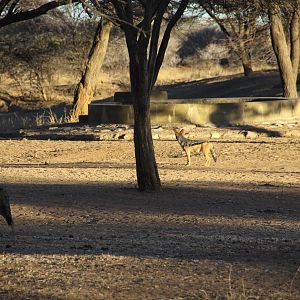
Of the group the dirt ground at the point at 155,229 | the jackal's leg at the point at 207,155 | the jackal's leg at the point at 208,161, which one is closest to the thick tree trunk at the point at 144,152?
the dirt ground at the point at 155,229

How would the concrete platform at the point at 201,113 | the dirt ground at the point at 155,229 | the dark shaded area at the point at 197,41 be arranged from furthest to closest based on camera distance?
the dark shaded area at the point at 197,41
the concrete platform at the point at 201,113
the dirt ground at the point at 155,229

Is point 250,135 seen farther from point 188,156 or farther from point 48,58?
point 48,58

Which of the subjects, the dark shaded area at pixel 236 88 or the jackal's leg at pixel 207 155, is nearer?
the jackal's leg at pixel 207 155

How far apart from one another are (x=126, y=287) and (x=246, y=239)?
3349 millimetres

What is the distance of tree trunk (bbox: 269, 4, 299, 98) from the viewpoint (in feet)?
105

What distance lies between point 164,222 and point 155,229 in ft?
2.61

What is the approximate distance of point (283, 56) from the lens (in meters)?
32.8

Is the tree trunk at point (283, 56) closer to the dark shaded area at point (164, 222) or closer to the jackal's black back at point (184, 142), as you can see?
the jackal's black back at point (184, 142)

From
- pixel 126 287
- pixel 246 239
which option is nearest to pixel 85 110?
pixel 246 239

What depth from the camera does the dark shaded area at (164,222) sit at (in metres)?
9.98

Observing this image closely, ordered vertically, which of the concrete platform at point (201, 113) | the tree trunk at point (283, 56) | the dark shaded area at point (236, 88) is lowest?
the concrete platform at point (201, 113)

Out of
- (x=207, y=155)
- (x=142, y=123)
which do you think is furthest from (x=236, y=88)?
(x=142, y=123)

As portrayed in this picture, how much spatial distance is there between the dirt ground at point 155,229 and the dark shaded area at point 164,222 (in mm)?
16

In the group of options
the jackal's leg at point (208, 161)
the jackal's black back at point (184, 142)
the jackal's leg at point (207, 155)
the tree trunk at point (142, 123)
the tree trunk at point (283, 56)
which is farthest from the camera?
the tree trunk at point (283, 56)
